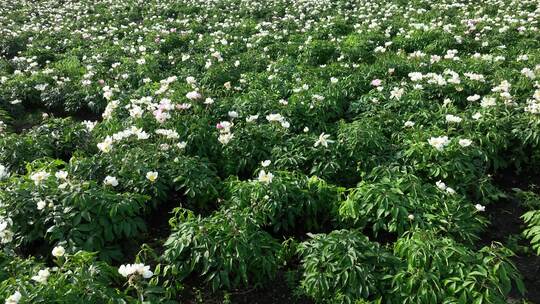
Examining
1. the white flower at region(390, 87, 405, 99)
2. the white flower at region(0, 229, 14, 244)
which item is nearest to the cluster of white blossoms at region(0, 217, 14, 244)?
the white flower at region(0, 229, 14, 244)

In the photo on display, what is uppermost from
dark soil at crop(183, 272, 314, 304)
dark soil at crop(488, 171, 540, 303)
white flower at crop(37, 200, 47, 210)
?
white flower at crop(37, 200, 47, 210)

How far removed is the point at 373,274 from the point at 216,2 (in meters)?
13.8

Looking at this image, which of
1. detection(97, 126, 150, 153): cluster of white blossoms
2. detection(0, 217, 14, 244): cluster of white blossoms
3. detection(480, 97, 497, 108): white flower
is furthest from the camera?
detection(480, 97, 497, 108): white flower

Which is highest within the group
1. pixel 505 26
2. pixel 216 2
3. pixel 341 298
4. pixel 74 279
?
pixel 74 279

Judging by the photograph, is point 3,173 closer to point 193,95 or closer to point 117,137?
point 117,137

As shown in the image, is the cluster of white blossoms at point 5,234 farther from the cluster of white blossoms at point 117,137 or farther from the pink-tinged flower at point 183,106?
the pink-tinged flower at point 183,106

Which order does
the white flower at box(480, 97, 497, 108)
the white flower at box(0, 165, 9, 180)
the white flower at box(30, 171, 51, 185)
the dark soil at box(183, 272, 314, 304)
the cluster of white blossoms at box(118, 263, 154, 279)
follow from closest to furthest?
the cluster of white blossoms at box(118, 263, 154, 279)
the dark soil at box(183, 272, 314, 304)
the white flower at box(30, 171, 51, 185)
the white flower at box(0, 165, 9, 180)
the white flower at box(480, 97, 497, 108)

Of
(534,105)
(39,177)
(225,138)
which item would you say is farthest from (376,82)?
(39,177)

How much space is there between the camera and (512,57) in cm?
792

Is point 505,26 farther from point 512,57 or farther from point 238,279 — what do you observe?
point 238,279

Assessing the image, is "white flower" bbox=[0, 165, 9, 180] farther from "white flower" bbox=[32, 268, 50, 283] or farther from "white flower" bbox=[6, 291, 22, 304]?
"white flower" bbox=[6, 291, 22, 304]

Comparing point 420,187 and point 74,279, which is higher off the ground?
point 74,279

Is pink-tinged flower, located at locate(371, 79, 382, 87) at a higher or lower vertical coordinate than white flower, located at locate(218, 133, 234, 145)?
lower

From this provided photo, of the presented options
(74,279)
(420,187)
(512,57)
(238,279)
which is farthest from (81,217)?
(512,57)
